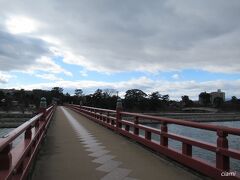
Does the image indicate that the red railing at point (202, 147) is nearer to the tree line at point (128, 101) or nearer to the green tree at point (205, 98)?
the tree line at point (128, 101)

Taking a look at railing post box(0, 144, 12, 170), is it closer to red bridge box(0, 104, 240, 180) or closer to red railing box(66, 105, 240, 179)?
red bridge box(0, 104, 240, 180)

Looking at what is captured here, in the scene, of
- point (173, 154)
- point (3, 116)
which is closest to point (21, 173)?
point (173, 154)

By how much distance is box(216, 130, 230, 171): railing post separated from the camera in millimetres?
6871

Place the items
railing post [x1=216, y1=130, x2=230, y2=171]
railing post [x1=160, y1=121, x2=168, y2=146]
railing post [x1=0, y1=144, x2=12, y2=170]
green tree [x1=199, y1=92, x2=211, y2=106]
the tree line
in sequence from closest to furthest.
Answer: railing post [x1=0, y1=144, x2=12, y2=170] < railing post [x1=216, y1=130, x2=230, y2=171] < railing post [x1=160, y1=121, x2=168, y2=146] < the tree line < green tree [x1=199, y1=92, x2=211, y2=106]

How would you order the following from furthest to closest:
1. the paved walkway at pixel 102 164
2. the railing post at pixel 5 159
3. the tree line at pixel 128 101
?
1. the tree line at pixel 128 101
2. the paved walkway at pixel 102 164
3. the railing post at pixel 5 159

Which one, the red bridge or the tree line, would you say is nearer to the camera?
the red bridge

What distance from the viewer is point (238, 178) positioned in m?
6.29

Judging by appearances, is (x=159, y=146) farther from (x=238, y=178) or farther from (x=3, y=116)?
(x=3, y=116)

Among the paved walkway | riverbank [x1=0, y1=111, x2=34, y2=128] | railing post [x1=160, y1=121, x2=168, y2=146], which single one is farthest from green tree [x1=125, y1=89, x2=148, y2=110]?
railing post [x1=160, y1=121, x2=168, y2=146]

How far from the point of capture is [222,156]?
22.6 feet

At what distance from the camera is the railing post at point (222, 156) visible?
6.87 metres

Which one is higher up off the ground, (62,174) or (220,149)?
(220,149)

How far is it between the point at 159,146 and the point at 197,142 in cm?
280

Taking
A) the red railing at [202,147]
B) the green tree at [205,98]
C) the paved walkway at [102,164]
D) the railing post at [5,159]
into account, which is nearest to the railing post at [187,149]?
the red railing at [202,147]
